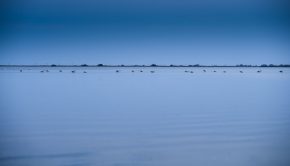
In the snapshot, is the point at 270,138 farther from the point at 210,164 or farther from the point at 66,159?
the point at 66,159

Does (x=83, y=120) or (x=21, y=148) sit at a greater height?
(x=83, y=120)

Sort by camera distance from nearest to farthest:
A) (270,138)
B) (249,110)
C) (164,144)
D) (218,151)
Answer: (218,151)
(164,144)
(270,138)
(249,110)

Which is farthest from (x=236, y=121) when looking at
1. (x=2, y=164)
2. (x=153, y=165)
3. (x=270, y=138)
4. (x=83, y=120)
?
(x=2, y=164)

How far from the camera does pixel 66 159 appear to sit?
740 centimetres

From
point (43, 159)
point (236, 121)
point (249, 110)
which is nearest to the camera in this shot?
point (43, 159)

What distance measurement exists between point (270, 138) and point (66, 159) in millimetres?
5366

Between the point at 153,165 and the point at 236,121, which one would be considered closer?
the point at 153,165

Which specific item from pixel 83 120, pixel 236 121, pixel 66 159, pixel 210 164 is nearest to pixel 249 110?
pixel 236 121

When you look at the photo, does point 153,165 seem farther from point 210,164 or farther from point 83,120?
point 83,120

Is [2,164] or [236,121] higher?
[236,121]

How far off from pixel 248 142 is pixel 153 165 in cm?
313

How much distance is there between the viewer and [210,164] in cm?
720

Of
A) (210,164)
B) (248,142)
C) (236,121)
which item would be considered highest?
(236,121)

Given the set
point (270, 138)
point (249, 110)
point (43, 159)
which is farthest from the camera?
point (249, 110)
